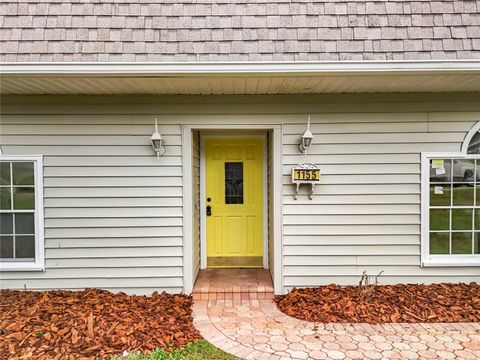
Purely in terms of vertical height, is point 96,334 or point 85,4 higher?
point 85,4

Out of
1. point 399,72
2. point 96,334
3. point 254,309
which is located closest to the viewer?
point 96,334

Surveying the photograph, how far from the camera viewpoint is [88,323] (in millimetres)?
3500

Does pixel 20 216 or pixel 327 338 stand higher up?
pixel 20 216

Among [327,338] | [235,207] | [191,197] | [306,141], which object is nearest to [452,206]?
[306,141]

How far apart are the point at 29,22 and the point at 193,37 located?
1799 millimetres

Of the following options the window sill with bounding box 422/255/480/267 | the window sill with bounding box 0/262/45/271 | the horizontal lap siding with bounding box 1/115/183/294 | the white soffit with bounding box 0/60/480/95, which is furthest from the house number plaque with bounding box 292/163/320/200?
the window sill with bounding box 0/262/45/271

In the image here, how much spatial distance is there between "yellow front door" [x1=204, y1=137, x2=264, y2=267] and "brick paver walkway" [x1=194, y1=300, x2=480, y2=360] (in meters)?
1.41

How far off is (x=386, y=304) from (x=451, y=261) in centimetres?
120

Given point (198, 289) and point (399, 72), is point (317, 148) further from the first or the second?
point (198, 289)

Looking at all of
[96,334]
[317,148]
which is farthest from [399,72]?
[96,334]

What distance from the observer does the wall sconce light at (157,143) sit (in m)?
4.34

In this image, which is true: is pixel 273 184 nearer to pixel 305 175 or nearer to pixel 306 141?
pixel 305 175

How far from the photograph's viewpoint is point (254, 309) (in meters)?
4.13

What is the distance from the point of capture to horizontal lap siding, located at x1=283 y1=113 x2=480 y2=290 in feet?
14.8
